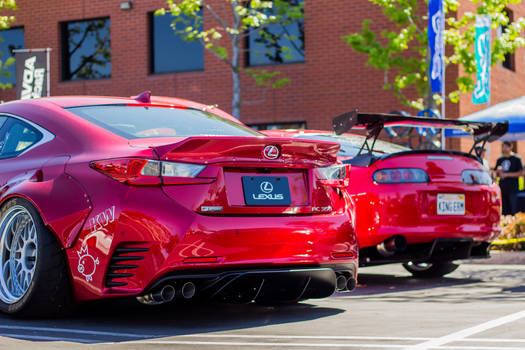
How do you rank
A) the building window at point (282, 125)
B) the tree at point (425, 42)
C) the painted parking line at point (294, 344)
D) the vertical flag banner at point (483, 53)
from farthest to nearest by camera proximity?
the building window at point (282, 125), the tree at point (425, 42), the vertical flag banner at point (483, 53), the painted parking line at point (294, 344)

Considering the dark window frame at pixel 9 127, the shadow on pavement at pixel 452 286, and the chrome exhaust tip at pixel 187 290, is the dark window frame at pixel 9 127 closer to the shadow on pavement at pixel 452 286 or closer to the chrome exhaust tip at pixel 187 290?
the chrome exhaust tip at pixel 187 290

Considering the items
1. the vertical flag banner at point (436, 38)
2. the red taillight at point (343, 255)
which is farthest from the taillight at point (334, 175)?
the vertical flag banner at point (436, 38)

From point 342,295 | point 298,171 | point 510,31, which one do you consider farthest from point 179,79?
point 298,171

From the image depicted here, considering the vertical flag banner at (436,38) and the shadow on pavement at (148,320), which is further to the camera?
the vertical flag banner at (436,38)

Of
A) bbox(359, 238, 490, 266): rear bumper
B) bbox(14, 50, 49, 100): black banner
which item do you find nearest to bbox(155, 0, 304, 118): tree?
bbox(14, 50, 49, 100): black banner

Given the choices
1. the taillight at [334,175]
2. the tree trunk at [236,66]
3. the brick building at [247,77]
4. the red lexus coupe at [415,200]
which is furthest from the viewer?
the brick building at [247,77]

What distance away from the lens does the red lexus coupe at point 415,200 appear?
25.0ft

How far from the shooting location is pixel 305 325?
5.34 m

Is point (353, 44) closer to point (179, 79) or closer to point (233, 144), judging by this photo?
point (179, 79)

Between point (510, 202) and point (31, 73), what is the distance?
11.0 m

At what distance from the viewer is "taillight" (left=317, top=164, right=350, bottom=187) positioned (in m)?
5.64

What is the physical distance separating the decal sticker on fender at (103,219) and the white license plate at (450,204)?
359 cm

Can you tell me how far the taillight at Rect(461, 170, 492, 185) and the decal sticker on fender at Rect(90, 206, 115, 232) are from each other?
12.9 ft

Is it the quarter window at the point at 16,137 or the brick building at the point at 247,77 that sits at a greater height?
the brick building at the point at 247,77
